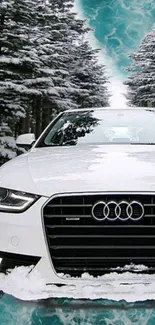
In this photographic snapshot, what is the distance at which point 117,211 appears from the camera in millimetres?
2400

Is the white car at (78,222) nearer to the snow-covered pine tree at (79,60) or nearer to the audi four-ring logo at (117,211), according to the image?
the audi four-ring logo at (117,211)

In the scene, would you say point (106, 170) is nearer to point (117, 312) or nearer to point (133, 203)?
point (133, 203)

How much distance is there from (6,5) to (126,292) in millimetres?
14813

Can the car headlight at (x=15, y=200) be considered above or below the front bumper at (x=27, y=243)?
above

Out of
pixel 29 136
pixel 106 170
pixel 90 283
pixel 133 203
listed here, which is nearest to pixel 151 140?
pixel 29 136

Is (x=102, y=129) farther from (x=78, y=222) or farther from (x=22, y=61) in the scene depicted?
(x=22, y=61)

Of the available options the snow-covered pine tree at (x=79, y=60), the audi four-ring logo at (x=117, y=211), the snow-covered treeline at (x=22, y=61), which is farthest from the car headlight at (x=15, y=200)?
the snow-covered pine tree at (x=79, y=60)

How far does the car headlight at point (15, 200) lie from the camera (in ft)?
8.31

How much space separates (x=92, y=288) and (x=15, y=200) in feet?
2.17

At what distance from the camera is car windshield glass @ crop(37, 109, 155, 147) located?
4.33 meters

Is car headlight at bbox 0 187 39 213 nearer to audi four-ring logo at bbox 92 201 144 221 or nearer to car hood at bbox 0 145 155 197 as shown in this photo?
car hood at bbox 0 145 155 197

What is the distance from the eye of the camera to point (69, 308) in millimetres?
2197

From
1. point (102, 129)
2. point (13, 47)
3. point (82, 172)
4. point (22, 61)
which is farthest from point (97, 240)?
point (13, 47)

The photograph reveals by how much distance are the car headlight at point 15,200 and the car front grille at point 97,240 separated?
0.59 feet
